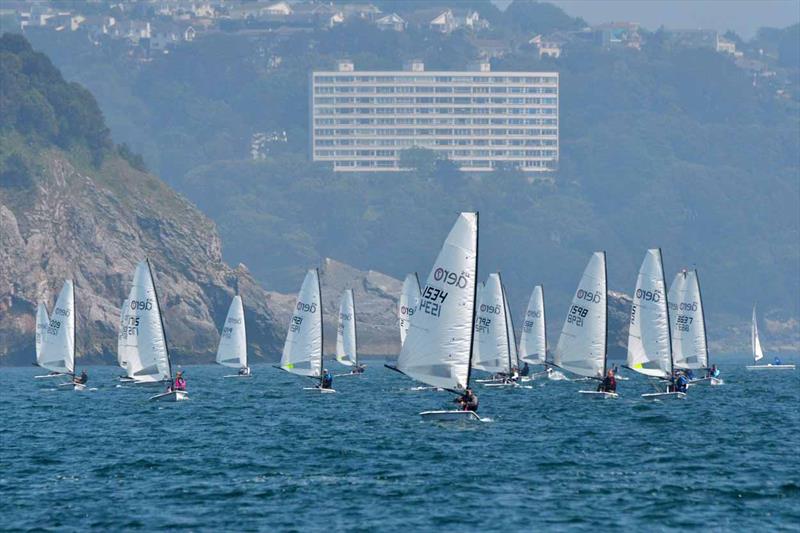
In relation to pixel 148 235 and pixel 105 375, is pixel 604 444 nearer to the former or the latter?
pixel 105 375

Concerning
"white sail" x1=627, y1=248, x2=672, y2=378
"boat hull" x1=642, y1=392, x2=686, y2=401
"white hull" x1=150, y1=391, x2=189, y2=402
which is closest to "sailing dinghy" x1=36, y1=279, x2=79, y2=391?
"white hull" x1=150, y1=391, x2=189, y2=402

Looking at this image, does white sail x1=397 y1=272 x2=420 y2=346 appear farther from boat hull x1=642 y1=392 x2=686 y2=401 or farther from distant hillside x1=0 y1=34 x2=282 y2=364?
distant hillside x1=0 y1=34 x2=282 y2=364

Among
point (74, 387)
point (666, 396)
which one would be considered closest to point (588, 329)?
point (666, 396)

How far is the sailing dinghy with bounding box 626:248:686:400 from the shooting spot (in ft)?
284

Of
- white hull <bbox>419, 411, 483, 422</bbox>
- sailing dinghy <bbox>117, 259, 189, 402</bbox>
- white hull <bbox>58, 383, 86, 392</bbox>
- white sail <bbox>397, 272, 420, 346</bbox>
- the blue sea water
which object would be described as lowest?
the blue sea water

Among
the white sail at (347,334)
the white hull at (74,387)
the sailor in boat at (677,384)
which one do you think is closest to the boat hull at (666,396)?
the sailor in boat at (677,384)

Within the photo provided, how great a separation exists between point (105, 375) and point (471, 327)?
2701 inches

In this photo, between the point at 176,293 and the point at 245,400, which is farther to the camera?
the point at 176,293

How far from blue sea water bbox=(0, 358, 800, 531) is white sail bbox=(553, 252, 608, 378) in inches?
72.7

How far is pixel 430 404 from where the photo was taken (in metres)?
81.2

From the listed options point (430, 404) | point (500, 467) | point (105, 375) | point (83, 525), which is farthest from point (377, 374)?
point (83, 525)

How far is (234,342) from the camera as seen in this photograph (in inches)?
5039

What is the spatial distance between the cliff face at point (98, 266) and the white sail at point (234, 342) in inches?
1569

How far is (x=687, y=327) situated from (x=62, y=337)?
1352 inches
